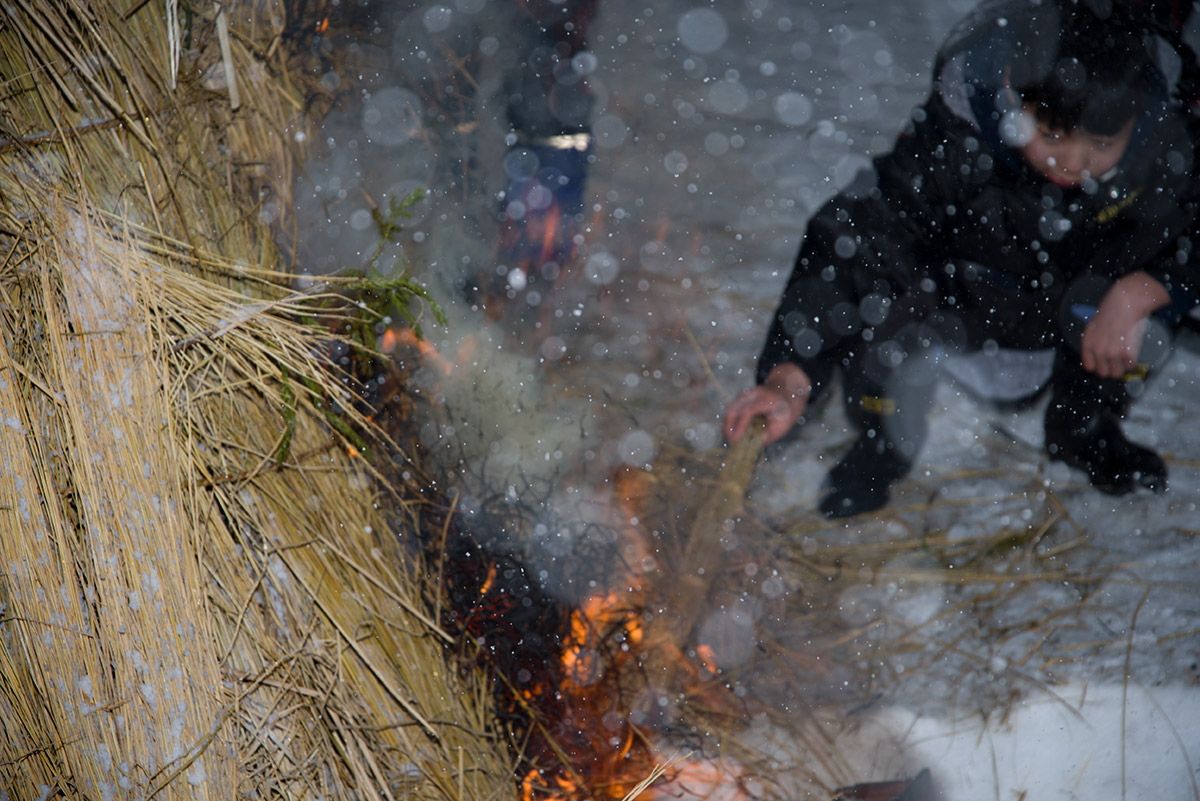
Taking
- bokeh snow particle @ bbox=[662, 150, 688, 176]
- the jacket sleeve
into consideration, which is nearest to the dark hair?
the jacket sleeve

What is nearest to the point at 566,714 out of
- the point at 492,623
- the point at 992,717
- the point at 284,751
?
the point at 492,623

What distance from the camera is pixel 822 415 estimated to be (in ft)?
3.54

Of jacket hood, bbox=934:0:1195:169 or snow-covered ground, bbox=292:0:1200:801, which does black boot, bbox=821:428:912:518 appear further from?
jacket hood, bbox=934:0:1195:169

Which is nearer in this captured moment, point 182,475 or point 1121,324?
point 182,475

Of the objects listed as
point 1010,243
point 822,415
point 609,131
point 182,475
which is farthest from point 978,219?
point 182,475

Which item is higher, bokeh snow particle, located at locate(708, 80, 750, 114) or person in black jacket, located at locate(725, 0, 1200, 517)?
bokeh snow particle, located at locate(708, 80, 750, 114)

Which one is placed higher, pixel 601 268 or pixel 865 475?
pixel 601 268

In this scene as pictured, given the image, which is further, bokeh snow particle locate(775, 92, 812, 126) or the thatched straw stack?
bokeh snow particle locate(775, 92, 812, 126)

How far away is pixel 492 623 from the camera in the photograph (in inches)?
40.2

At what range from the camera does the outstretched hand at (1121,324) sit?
1058 millimetres

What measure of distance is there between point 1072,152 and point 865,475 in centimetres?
63

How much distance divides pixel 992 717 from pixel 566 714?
2.44 feet

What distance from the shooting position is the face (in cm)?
103

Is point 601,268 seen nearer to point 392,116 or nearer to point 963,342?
point 392,116
